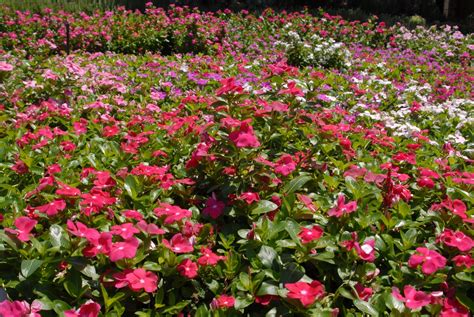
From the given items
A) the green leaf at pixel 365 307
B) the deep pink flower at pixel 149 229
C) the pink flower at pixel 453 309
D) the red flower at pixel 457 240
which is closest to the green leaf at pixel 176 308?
the deep pink flower at pixel 149 229

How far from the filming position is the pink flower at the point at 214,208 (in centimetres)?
210

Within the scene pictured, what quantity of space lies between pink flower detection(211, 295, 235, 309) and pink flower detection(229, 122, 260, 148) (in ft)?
2.04

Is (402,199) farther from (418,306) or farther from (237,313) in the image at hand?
(237,313)

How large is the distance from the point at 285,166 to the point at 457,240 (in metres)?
0.74

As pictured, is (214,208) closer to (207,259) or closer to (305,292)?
(207,259)

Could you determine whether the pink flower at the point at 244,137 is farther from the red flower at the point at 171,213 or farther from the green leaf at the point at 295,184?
the red flower at the point at 171,213

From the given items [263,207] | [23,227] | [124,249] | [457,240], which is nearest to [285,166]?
[263,207]

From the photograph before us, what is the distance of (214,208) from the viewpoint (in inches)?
83.3

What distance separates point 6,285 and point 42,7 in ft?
33.1

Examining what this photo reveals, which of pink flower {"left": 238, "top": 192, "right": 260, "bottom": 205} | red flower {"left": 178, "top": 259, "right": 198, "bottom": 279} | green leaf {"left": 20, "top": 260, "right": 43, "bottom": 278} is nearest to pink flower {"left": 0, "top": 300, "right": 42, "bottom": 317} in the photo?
green leaf {"left": 20, "top": 260, "right": 43, "bottom": 278}

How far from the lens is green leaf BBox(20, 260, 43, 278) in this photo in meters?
1.61

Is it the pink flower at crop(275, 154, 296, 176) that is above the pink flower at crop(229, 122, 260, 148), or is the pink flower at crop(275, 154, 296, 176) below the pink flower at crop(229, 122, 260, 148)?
below

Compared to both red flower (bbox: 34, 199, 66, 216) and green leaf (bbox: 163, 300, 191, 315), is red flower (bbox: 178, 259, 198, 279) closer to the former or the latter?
green leaf (bbox: 163, 300, 191, 315)

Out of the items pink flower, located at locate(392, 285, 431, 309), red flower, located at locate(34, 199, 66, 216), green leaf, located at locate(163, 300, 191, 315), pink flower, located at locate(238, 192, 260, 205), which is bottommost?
green leaf, located at locate(163, 300, 191, 315)
